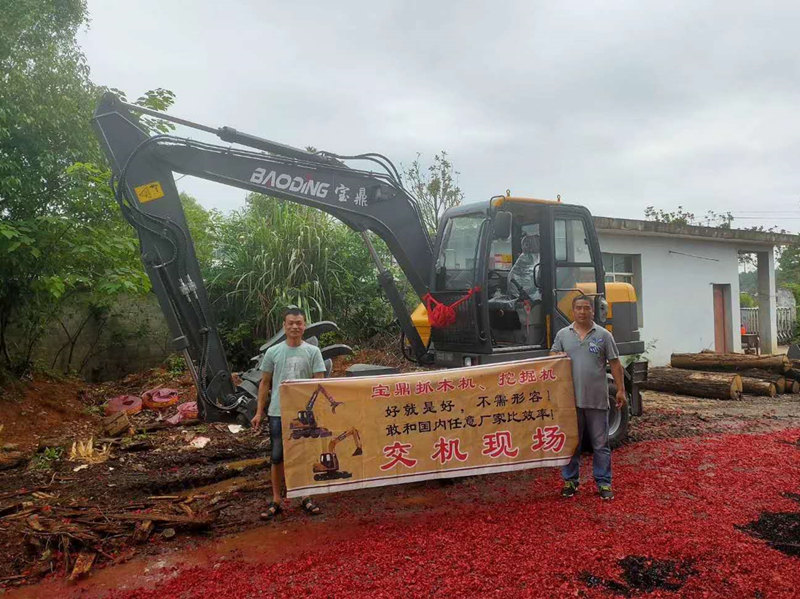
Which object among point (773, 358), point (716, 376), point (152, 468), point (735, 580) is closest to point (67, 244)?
point (152, 468)

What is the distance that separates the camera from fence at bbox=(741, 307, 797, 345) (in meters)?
17.9

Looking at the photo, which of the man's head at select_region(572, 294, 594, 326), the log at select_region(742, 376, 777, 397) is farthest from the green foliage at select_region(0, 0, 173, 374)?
the log at select_region(742, 376, 777, 397)

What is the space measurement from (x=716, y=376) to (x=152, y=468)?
9152 mm

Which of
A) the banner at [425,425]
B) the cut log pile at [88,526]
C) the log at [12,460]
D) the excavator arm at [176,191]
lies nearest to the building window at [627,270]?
the banner at [425,425]

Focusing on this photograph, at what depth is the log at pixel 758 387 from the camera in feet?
35.2

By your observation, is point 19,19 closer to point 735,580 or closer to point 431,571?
point 431,571

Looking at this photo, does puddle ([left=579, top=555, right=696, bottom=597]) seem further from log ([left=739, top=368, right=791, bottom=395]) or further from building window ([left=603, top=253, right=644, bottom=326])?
building window ([left=603, top=253, right=644, bottom=326])

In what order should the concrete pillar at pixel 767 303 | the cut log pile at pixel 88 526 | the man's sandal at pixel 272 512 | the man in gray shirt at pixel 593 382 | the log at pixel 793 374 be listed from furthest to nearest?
the concrete pillar at pixel 767 303 < the log at pixel 793 374 < the man in gray shirt at pixel 593 382 < the man's sandal at pixel 272 512 < the cut log pile at pixel 88 526

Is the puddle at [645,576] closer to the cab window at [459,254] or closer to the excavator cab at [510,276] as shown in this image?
the excavator cab at [510,276]

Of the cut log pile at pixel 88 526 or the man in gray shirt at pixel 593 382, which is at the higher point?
the man in gray shirt at pixel 593 382

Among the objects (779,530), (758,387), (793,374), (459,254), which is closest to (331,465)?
(459,254)

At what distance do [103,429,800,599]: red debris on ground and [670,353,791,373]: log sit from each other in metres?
6.95

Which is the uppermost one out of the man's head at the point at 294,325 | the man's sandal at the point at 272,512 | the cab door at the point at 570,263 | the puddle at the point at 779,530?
the cab door at the point at 570,263

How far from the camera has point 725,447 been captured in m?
6.61
